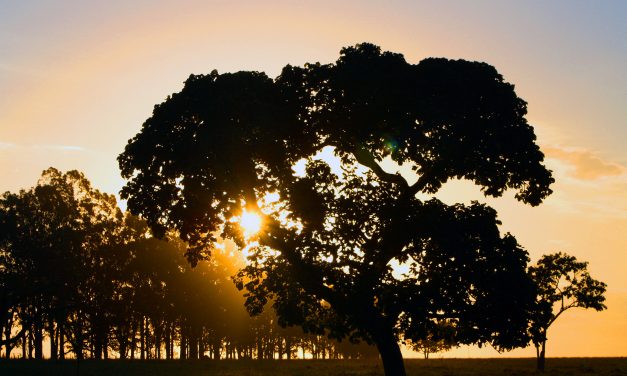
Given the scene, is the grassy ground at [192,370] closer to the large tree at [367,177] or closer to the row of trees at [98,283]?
the row of trees at [98,283]

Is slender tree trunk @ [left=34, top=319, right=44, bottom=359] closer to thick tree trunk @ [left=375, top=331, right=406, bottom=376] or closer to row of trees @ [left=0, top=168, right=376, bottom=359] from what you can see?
row of trees @ [left=0, top=168, right=376, bottom=359]

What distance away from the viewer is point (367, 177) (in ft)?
106

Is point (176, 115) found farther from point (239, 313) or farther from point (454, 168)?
point (239, 313)

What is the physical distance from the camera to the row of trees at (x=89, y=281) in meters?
57.7

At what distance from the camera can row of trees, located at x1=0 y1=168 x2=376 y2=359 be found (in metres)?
57.7

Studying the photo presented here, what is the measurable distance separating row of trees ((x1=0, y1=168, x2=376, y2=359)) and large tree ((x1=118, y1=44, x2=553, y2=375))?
12.6m

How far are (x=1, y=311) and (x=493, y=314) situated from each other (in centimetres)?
4682

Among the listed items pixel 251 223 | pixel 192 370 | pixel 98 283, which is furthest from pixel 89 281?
pixel 251 223

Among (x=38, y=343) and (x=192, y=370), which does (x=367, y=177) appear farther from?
(x=38, y=343)

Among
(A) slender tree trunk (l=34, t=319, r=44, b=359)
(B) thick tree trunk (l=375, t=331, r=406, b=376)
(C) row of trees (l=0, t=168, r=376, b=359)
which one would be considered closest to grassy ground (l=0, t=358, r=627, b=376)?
(C) row of trees (l=0, t=168, r=376, b=359)

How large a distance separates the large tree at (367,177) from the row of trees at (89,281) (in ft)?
41.3

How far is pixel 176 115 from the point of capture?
31.0 m

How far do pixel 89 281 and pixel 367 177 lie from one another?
41691 millimetres

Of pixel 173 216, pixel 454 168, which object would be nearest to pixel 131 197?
pixel 173 216
